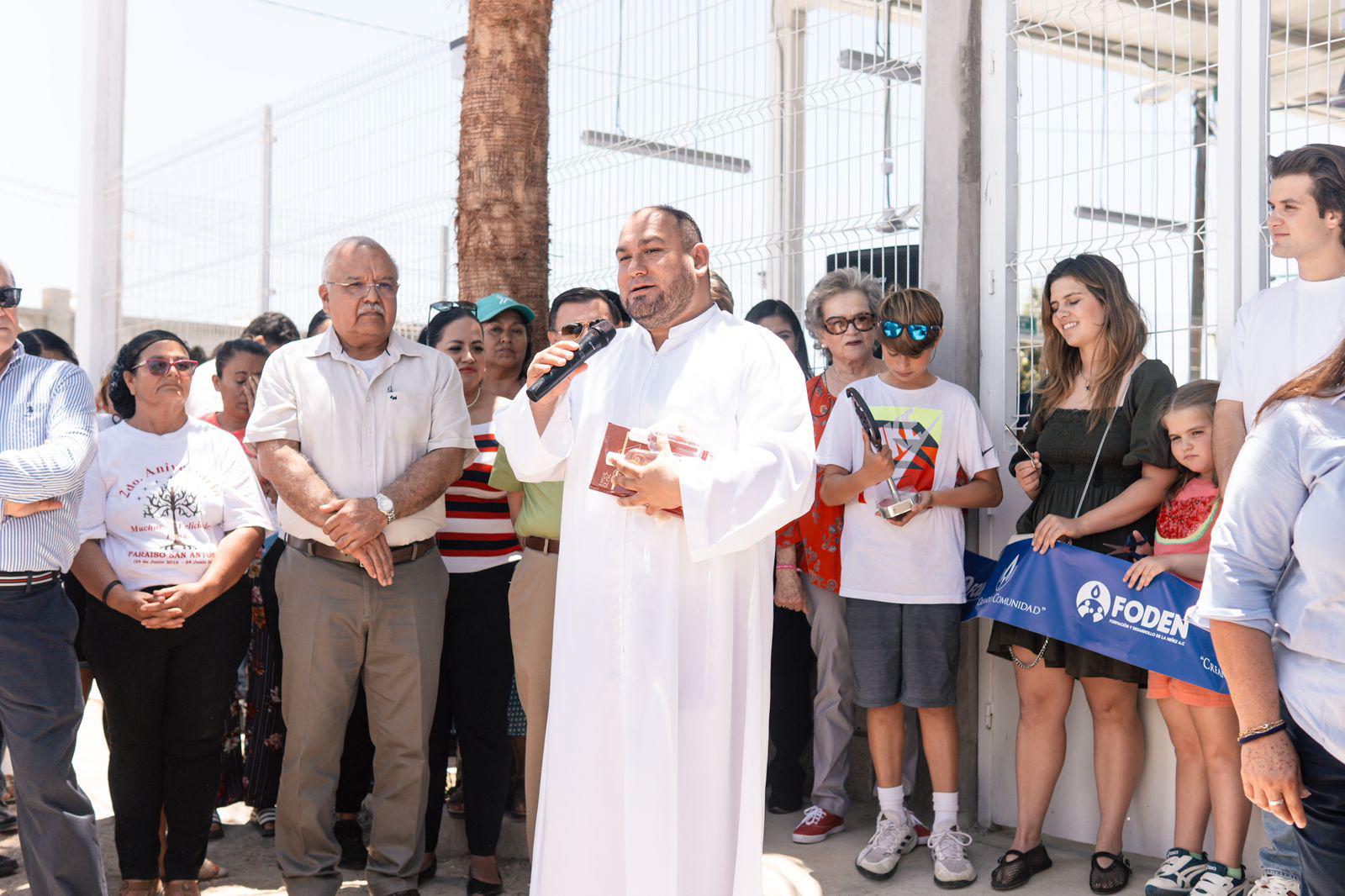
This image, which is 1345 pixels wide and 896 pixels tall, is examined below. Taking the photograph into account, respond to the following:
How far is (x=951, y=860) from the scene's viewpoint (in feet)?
15.3

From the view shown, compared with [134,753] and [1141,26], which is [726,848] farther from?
[1141,26]

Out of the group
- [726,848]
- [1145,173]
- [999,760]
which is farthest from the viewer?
[999,760]

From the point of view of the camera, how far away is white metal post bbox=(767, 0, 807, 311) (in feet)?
19.2

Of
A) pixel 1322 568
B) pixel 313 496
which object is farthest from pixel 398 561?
pixel 1322 568

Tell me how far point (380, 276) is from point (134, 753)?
1915 millimetres

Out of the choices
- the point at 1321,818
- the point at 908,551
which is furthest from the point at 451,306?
the point at 1321,818

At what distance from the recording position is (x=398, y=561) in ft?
15.0

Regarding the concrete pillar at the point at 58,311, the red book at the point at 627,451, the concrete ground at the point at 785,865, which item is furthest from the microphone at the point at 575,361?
the concrete pillar at the point at 58,311

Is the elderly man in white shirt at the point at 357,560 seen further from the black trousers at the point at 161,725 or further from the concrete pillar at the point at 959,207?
the concrete pillar at the point at 959,207

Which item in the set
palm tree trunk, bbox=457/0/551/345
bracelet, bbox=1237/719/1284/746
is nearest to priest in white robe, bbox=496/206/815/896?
bracelet, bbox=1237/719/1284/746

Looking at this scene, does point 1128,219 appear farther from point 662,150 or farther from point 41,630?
point 41,630

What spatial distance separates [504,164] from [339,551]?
2.39 meters

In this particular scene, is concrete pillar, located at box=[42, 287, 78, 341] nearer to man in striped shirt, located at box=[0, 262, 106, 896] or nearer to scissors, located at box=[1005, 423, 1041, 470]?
man in striped shirt, located at box=[0, 262, 106, 896]

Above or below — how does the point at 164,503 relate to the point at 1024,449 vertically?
below
